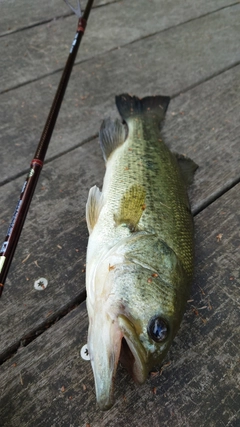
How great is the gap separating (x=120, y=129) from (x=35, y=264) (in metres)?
1.07

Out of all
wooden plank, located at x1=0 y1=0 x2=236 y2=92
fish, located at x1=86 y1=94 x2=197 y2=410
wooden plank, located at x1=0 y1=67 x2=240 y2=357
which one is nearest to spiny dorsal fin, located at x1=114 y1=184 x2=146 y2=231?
fish, located at x1=86 y1=94 x2=197 y2=410

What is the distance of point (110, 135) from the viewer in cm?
246

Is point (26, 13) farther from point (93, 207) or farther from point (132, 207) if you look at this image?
point (132, 207)

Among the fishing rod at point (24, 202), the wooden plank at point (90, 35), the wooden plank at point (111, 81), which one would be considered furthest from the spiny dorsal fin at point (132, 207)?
the wooden plank at point (90, 35)

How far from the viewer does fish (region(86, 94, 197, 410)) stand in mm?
1399

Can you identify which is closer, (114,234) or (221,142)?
(114,234)

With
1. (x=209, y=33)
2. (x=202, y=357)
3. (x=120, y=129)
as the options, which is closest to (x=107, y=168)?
A: (x=120, y=129)

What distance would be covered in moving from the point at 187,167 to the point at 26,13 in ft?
7.73

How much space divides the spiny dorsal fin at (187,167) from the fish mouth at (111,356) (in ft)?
3.64

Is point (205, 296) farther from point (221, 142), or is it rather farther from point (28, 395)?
point (221, 142)

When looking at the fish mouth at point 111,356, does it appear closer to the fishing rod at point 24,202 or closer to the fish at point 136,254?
the fish at point 136,254

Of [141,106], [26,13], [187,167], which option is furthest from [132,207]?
[26,13]

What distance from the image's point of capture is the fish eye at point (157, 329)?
55.0 inches

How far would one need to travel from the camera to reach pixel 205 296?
74.5 inches
